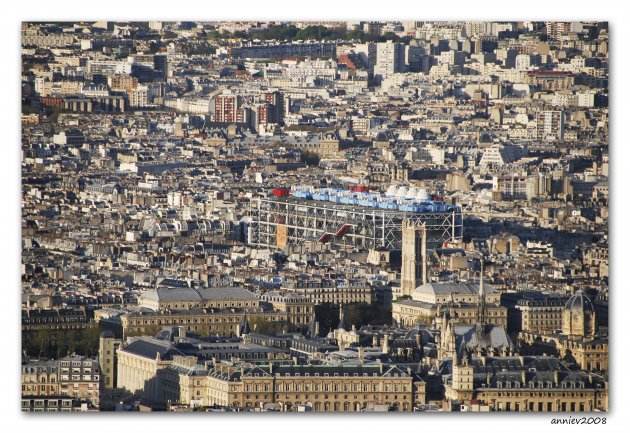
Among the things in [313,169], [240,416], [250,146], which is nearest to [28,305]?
[240,416]

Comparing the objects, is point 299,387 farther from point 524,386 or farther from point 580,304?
point 580,304

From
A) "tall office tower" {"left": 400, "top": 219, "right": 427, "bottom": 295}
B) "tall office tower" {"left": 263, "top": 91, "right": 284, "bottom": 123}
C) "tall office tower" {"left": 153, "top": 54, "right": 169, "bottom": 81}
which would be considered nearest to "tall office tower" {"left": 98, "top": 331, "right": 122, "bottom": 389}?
"tall office tower" {"left": 400, "top": 219, "right": 427, "bottom": 295}

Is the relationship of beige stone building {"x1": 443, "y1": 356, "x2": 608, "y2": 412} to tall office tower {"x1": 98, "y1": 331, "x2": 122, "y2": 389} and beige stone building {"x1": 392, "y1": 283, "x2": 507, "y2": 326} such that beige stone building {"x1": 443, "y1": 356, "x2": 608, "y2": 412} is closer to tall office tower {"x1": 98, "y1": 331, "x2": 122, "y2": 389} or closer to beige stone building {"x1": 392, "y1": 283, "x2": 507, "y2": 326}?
tall office tower {"x1": 98, "y1": 331, "x2": 122, "y2": 389}

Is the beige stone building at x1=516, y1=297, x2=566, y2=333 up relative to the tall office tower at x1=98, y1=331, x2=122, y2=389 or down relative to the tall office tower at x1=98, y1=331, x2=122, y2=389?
up

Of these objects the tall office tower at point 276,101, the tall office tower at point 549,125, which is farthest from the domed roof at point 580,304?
the tall office tower at point 276,101

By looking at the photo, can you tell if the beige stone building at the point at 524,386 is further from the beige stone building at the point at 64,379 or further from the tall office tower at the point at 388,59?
the tall office tower at the point at 388,59
